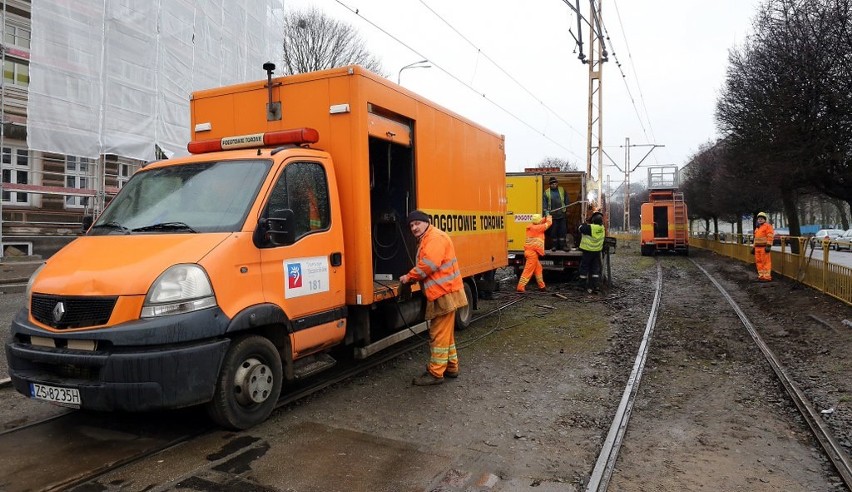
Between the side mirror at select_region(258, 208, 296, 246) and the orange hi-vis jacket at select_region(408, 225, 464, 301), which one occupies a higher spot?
the side mirror at select_region(258, 208, 296, 246)

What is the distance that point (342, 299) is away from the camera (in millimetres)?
5297

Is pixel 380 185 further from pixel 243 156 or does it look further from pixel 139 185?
pixel 139 185

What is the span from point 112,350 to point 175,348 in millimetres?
393

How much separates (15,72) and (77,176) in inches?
131

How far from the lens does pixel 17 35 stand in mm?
16109

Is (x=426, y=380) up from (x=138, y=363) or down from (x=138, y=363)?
down

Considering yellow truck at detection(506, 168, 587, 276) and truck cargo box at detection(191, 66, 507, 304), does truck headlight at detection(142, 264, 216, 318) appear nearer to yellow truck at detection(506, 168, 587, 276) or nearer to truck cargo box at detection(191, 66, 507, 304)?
truck cargo box at detection(191, 66, 507, 304)

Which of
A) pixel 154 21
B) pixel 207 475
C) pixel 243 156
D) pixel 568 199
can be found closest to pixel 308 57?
pixel 154 21

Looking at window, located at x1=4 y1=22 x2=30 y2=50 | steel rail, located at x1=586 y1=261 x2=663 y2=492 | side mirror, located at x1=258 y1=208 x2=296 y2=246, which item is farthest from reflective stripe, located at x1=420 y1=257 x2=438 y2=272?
window, located at x1=4 y1=22 x2=30 y2=50

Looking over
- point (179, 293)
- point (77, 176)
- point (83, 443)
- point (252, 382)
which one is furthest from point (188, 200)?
point (77, 176)

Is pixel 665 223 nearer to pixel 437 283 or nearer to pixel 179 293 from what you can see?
pixel 437 283

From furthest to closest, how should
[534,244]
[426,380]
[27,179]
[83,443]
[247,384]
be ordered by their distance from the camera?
[27,179] < [534,244] < [426,380] < [247,384] < [83,443]

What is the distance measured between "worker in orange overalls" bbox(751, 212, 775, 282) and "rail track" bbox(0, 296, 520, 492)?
13.8 meters

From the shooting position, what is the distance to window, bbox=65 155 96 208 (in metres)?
16.9
